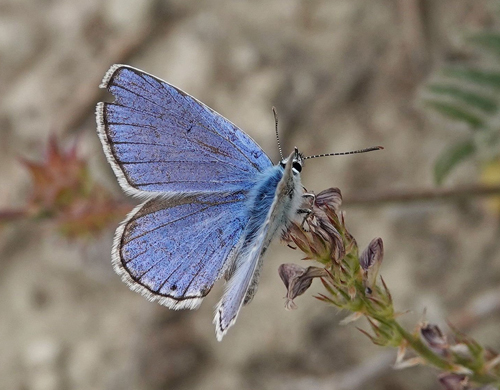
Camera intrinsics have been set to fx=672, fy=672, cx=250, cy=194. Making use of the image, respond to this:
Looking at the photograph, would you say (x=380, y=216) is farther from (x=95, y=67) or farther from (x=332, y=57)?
(x=95, y=67)

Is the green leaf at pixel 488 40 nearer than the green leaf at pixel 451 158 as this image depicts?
Yes

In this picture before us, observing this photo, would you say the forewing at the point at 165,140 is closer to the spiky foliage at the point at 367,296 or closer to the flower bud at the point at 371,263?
the spiky foliage at the point at 367,296

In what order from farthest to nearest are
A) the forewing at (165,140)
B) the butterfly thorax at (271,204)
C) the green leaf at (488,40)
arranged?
the green leaf at (488,40)
the forewing at (165,140)
the butterfly thorax at (271,204)

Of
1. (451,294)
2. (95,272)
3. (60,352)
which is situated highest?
(95,272)

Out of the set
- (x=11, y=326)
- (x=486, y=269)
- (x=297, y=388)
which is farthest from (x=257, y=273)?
(x=11, y=326)

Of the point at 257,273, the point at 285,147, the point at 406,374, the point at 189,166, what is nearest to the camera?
the point at 257,273

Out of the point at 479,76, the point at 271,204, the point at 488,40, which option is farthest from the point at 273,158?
the point at 271,204

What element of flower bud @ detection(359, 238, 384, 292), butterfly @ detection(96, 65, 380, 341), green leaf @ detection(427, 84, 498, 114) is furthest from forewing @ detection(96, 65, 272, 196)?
green leaf @ detection(427, 84, 498, 114)

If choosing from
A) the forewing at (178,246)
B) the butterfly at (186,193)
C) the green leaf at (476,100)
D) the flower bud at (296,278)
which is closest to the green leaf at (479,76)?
the green leaf at (476,100)
